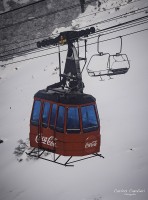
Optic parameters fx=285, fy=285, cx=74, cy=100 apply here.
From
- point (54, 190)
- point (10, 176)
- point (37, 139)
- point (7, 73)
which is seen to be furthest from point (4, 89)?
point (37, 139)

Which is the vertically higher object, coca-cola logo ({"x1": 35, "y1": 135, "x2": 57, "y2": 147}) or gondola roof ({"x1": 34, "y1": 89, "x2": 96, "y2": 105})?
gondola roof ({"x1": 34, "y1": 89, "x2": 96, "y2": 105})

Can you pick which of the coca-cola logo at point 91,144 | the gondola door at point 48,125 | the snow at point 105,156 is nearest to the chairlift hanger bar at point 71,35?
the gondola door at point 48,125

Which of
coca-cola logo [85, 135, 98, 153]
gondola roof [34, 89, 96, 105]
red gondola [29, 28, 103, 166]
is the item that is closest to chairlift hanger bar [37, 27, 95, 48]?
red gondola [29, 28, 103, 166]

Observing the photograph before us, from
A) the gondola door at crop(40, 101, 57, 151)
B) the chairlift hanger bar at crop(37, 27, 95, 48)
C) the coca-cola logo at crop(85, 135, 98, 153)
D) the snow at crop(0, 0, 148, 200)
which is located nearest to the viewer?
the chairlift hanger bar at crop(37, 27, 95, 48)

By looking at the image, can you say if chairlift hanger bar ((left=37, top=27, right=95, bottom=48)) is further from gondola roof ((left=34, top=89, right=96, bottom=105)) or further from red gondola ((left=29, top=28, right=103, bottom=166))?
gondola roof ((left=34, top=89, right=96, bottom=105))

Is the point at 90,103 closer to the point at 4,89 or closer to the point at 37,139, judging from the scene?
the point at 37,139

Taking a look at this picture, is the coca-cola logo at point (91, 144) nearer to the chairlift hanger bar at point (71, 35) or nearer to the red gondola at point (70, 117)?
the red gondola at point (70, 117)

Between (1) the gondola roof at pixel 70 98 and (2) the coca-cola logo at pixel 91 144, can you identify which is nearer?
(1) the gondola roof at pixel 70 98
